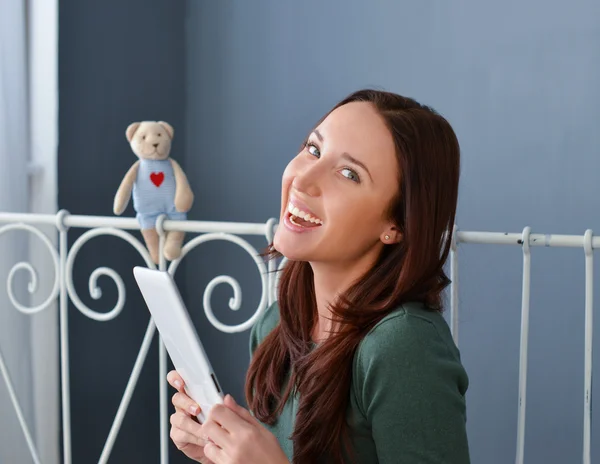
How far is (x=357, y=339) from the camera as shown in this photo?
91cm

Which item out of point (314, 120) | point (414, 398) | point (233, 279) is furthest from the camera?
point (314, 120)

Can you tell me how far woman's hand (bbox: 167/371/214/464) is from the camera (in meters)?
0.96

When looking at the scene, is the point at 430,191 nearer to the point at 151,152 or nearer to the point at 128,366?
the point at 151,152

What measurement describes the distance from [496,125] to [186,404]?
3.96 feet

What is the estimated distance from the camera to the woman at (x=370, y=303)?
0.83 metres

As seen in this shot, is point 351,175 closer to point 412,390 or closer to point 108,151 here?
point 412,390

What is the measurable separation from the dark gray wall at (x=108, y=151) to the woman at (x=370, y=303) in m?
1.28

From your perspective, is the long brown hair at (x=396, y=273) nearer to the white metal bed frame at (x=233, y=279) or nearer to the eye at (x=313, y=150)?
the eye at (x=313, y=150)

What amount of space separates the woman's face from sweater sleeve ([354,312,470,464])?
127mm

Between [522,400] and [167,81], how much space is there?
1.51m

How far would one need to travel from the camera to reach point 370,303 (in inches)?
36.6

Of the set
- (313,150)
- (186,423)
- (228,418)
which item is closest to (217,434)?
(228,418)

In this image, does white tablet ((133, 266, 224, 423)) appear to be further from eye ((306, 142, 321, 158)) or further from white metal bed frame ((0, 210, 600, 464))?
white metal bed frame ((0, 210, 600, 464))

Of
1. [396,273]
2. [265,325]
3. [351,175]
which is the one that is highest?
[351,175]
